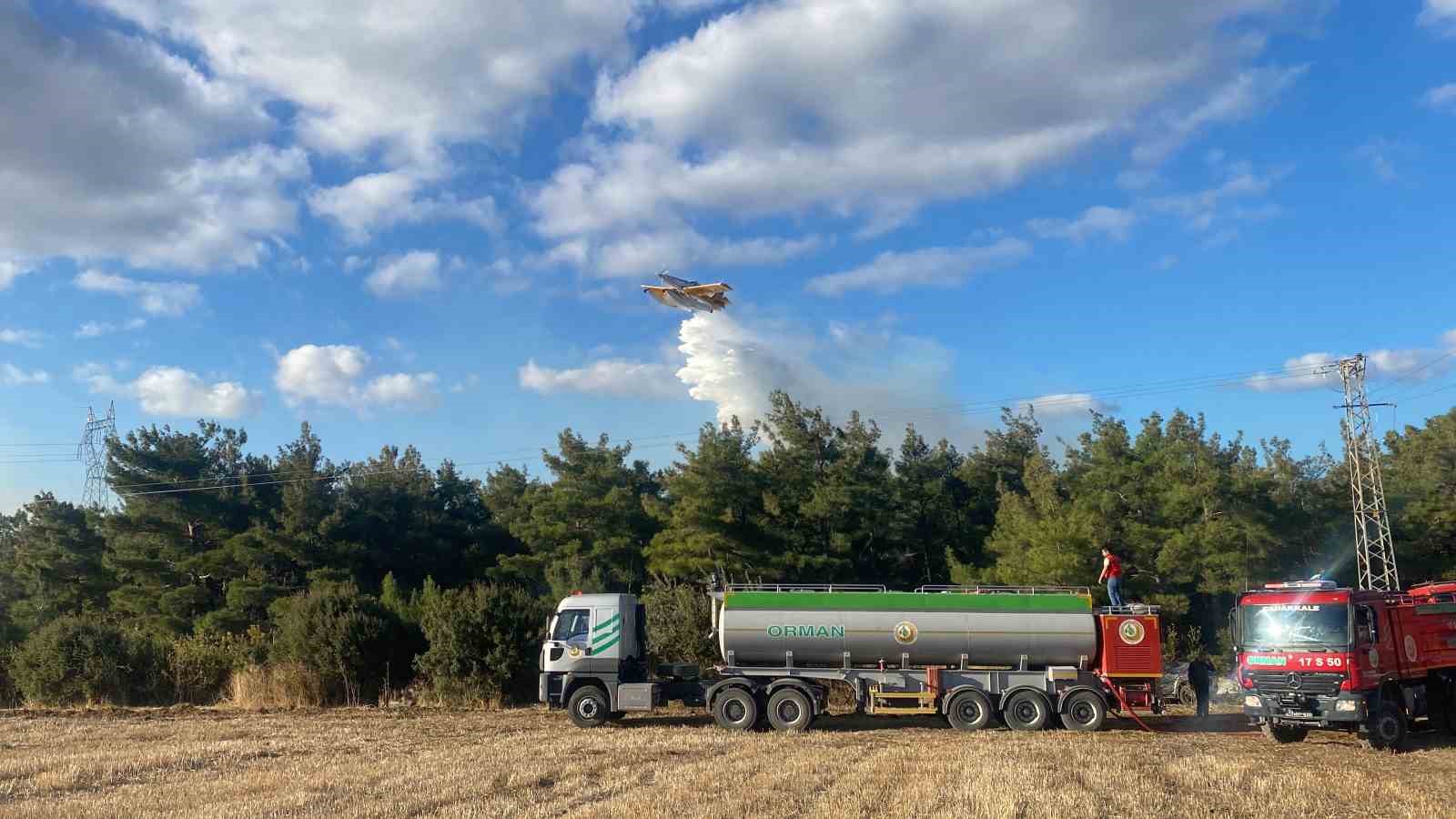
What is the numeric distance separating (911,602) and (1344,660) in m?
7.98

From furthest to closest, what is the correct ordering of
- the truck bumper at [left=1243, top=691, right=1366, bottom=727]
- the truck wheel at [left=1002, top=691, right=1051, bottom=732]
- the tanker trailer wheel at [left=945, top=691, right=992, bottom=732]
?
the tanker trailer wheel at [left=945, top=691, right=992, bottom=732]
the truck wheel at [left=1002, top=691, right=1051, bottom=732]
the truck bumper at [left=1243, top=691, right=1366, bottom=727]

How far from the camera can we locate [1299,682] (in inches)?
769

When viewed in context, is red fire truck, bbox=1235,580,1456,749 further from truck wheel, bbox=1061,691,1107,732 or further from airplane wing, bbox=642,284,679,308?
airplane wing, bbox=642,284,679,308

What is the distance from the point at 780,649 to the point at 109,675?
21.3 meters

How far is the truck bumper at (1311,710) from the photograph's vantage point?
61.8 ft

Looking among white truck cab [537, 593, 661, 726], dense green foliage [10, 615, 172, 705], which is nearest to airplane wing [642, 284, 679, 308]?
white truck cab [537, 593, 661, 726]

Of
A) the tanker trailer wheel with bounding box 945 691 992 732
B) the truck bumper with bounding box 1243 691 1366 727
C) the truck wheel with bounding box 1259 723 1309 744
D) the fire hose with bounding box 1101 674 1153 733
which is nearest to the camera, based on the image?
the truck bumper with bounding box 1243 691 1366 727

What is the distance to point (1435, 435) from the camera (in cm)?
5122

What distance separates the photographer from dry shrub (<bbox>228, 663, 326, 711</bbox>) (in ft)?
97.0

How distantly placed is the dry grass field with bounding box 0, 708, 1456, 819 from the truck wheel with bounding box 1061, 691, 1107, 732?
401mm

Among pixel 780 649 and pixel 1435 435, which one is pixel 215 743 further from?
pixel 1435 435

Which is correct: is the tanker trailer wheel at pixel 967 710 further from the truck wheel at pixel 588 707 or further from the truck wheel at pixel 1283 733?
the truck wheel at pixel 588 707

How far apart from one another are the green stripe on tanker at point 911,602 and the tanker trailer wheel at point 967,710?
1.75m

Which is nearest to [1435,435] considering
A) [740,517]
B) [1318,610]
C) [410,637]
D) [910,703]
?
[740,517]
